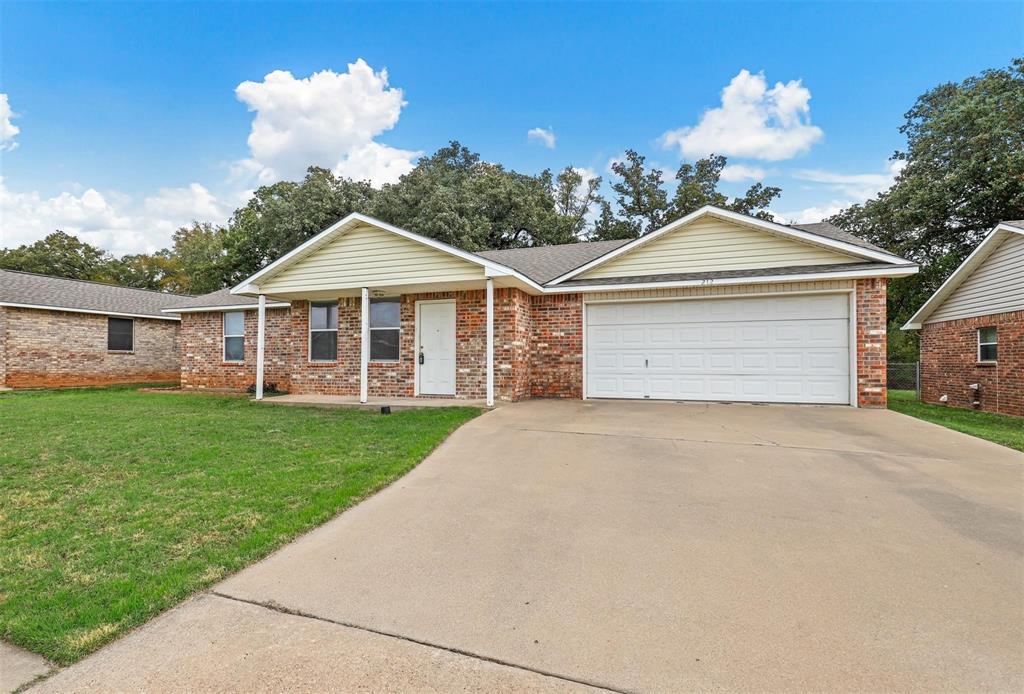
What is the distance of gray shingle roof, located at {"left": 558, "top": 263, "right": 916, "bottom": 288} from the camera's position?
29.6ft

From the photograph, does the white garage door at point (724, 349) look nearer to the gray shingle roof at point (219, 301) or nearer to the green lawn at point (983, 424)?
the green lawn at point (983, 424)

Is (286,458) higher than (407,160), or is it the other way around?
(407,160)

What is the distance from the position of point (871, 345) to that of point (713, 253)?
3.45 meters

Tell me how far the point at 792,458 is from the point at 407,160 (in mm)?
27733

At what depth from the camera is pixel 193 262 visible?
34.0 m

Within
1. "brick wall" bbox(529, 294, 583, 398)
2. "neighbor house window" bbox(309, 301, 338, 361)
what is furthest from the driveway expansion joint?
"neighbor house window" bbox(309, 301, 338, 361)

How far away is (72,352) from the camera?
1706cm

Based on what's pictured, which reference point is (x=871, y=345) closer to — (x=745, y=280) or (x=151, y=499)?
(x=745, y=280)

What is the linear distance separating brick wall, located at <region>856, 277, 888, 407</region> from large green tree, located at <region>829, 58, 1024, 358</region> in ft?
46.9

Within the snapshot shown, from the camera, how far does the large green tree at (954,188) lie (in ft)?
59.8

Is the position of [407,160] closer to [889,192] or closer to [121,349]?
[121,349]

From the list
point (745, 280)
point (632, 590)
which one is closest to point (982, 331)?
point (745, 280)

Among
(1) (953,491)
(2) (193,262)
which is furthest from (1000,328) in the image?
(2) (193,262)

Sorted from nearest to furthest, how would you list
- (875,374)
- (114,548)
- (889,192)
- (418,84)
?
(114,548), (875,374), (418,84), (889,192)
